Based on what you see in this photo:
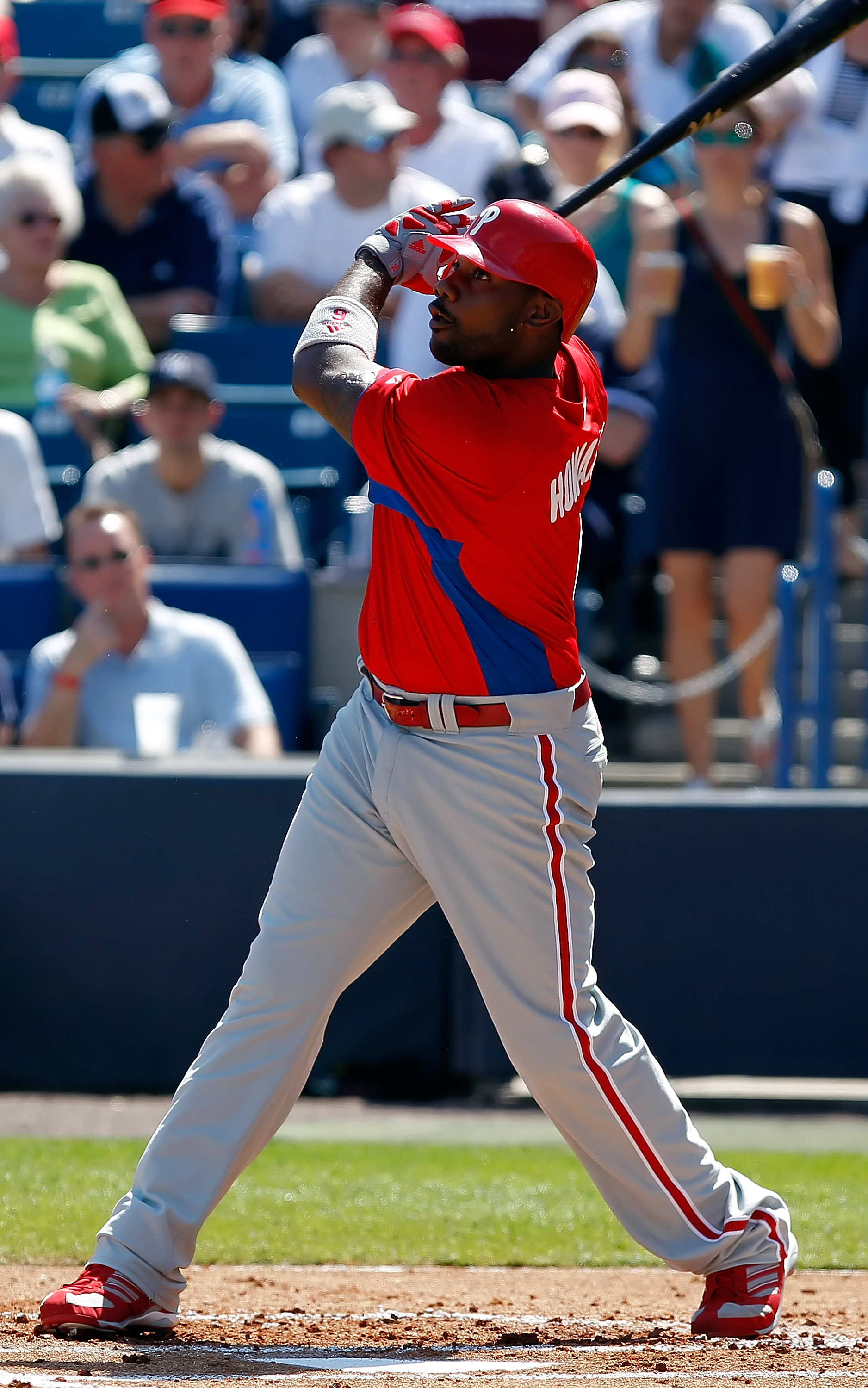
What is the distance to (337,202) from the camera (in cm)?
850

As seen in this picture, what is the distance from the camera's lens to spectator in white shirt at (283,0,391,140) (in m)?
9.91

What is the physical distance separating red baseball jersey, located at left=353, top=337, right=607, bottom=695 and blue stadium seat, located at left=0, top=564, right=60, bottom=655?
3803 mm

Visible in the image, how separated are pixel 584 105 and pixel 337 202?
1.35 m

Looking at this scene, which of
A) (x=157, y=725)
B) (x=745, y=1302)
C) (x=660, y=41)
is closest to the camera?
(x=745, y=1302)

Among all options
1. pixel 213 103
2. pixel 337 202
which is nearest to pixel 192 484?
pixel 337 202

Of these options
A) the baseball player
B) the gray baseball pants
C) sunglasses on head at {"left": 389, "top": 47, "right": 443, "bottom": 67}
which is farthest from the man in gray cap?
the gray baseball pants

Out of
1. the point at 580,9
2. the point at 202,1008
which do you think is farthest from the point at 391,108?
the point at 202,1008

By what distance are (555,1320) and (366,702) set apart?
1309 millimetres

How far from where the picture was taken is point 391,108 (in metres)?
8.25

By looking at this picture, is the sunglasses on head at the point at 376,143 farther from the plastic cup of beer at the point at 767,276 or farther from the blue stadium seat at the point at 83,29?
the blue stadium seat at the point at 83,29

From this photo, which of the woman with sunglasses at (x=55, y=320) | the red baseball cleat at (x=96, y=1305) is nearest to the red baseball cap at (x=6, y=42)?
the woman with sunglasses at (x=55, y=320)

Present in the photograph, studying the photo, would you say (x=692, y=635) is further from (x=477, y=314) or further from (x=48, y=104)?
(x=48, y=104)

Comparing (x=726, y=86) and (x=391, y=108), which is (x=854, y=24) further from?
(x=391, y=108)

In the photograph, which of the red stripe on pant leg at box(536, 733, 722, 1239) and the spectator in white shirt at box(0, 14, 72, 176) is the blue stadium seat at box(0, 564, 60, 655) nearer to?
the spectator in white shirt at box(0, 14, 72, 176)
